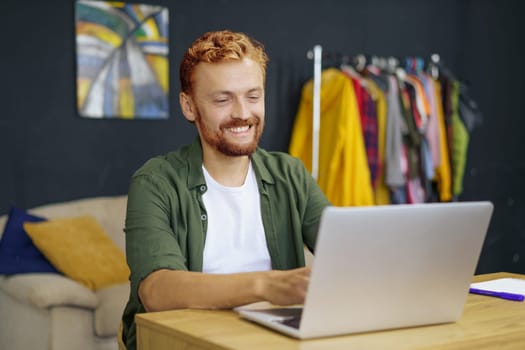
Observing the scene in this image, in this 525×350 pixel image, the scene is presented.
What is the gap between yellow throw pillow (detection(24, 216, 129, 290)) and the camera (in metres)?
3.69

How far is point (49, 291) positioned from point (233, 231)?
156 centimetres

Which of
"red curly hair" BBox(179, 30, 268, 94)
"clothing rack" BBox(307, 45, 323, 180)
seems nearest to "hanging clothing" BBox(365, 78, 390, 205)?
"clothing rack" BBox(307, 45, 323, 180)

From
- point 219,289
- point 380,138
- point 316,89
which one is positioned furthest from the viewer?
point 380,138

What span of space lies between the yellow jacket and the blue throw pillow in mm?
1821

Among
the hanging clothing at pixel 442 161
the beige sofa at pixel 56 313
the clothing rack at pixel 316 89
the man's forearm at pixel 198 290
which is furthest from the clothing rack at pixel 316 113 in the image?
the man's forearm at pixel 198 290

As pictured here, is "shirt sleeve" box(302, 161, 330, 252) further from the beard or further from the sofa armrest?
the sofa armrest

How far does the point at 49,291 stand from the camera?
343 cm

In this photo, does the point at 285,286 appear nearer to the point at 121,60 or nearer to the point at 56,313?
the point at 56,313

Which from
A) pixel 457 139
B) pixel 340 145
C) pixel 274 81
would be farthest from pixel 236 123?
pixel 457 139

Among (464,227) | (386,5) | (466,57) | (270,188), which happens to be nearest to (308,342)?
(464,227)

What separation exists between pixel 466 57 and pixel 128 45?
108 inches

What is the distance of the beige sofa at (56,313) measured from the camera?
11.3 feet

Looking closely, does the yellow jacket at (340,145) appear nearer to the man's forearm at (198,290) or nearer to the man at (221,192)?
the man at (221,192)

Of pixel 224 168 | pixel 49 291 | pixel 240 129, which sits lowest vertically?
pixel 49 291
